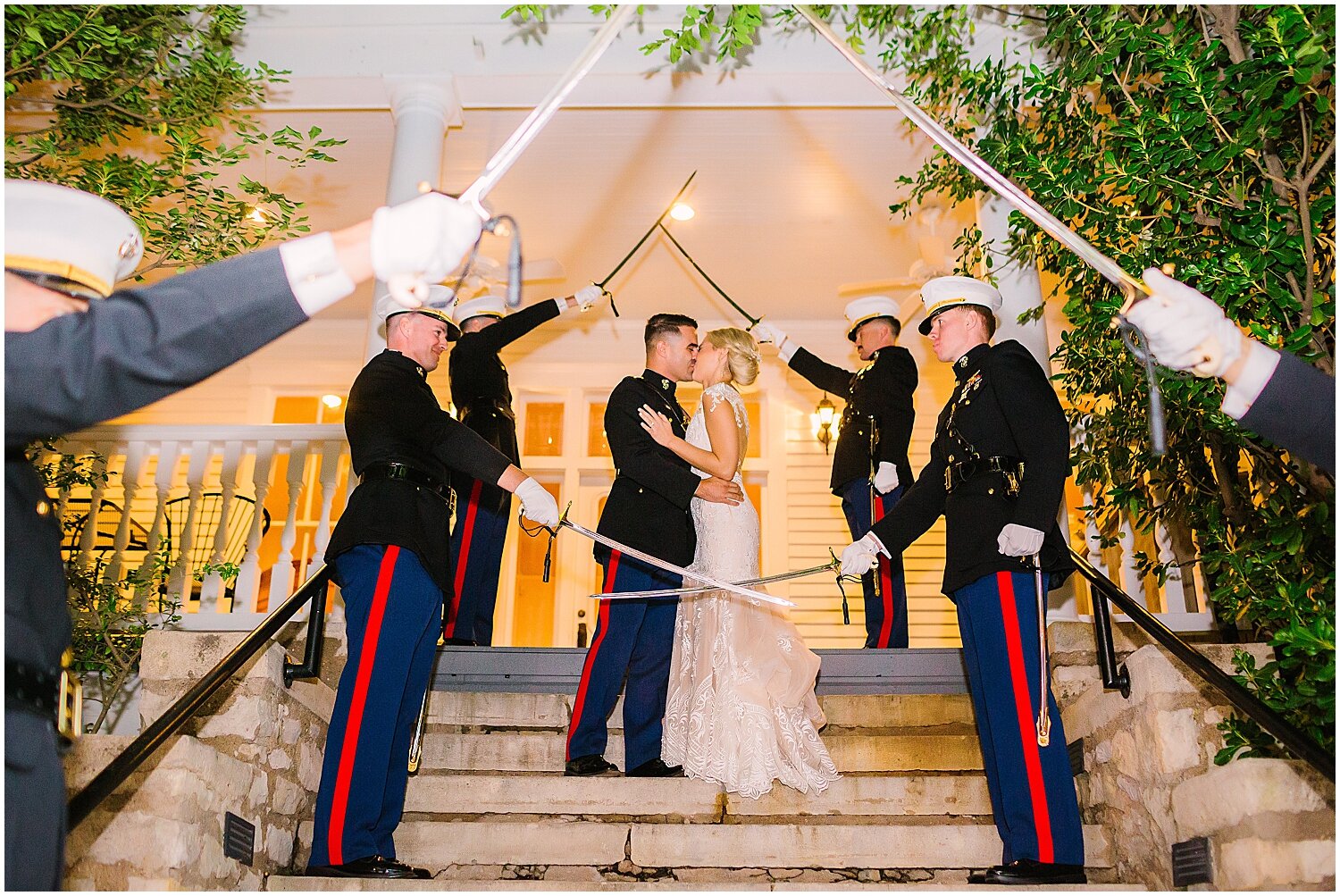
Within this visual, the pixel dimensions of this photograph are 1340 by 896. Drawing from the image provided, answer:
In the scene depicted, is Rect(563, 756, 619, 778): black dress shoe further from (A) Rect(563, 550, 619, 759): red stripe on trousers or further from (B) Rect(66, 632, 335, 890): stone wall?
(B) Rect(66, 632, 335, 890): stone wall

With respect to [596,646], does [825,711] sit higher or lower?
lower

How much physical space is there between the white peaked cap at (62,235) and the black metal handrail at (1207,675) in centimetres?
247

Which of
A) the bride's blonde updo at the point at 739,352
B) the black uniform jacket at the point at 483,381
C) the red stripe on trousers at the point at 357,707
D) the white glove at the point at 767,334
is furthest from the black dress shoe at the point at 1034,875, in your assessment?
the white glove at the point at 767,334

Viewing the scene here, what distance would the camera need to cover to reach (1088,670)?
3820mm

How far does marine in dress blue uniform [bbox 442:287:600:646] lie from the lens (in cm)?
486

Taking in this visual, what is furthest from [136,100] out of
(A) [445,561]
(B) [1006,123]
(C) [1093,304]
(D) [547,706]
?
(C) [1093,304]

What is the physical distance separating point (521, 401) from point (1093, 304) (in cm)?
634

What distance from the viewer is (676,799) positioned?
3.59 m

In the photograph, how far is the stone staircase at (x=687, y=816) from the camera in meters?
3.29

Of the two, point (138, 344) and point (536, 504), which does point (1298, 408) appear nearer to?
point (138, 344)

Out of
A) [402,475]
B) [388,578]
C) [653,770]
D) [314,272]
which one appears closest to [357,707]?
[388,578]

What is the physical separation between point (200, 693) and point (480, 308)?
3.10 m

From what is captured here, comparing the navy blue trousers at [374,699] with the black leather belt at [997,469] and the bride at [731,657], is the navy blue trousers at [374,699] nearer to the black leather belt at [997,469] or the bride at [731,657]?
the bride at [731,657]

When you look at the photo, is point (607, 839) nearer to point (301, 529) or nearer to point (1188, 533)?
point (1188, 533)
